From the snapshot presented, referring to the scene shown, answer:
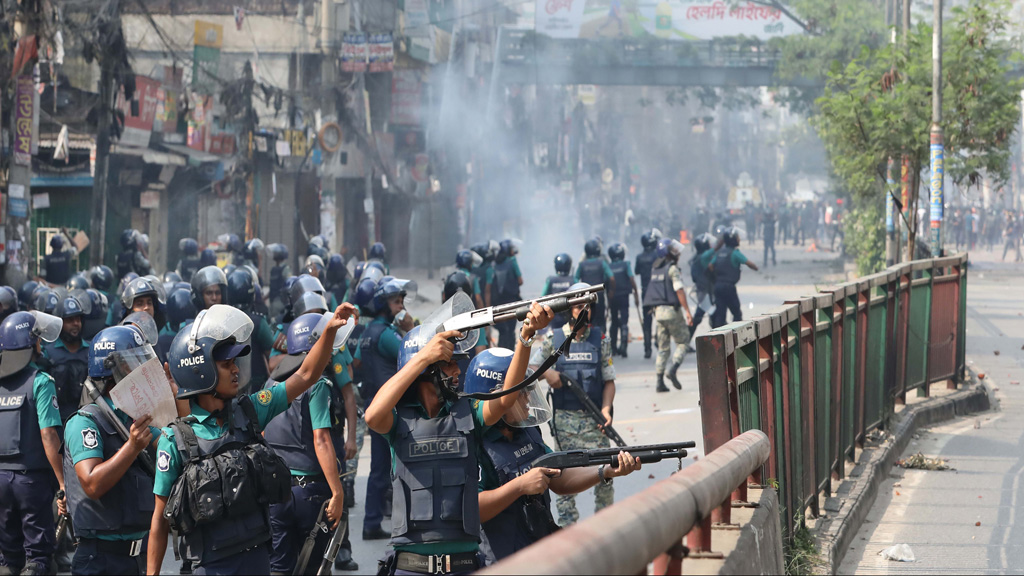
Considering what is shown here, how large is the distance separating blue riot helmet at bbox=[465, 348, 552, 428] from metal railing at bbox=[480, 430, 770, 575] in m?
1.23

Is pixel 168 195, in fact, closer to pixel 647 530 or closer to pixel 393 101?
pixel 393 101

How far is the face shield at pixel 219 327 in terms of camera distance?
13.7 feet

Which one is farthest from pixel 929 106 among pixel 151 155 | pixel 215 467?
pixel 151 155

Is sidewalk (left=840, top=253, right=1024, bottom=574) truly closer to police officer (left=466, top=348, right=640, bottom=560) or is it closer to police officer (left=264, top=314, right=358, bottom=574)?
police officer (left=466, top=348, right=640, bottom=560)

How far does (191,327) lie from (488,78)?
150ft

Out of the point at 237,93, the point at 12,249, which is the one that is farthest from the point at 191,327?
the point at 237,93

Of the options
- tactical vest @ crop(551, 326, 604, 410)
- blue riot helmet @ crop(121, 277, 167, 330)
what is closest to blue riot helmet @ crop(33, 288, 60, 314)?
blue riot helmet @ crop(121, 277, 167, 330)

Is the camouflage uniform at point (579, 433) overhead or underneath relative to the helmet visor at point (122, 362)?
underneath

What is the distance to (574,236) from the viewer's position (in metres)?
68.4

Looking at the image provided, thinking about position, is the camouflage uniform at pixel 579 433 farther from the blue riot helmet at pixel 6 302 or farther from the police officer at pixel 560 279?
the police officer at pixel 560 279

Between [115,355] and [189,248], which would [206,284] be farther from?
[189,248]

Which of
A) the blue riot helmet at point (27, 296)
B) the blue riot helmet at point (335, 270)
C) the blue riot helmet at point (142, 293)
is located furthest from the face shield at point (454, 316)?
the blue riot helmet at point (335, 270)

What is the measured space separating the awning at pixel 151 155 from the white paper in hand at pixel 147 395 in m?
19.6

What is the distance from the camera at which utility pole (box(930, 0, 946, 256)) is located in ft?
45.9
